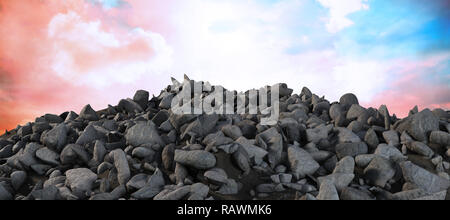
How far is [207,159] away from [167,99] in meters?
2.95

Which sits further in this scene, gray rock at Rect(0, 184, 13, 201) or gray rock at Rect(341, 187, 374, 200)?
gray rock at Rect(0, 184, 13, 201)

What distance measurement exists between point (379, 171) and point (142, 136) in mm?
3177

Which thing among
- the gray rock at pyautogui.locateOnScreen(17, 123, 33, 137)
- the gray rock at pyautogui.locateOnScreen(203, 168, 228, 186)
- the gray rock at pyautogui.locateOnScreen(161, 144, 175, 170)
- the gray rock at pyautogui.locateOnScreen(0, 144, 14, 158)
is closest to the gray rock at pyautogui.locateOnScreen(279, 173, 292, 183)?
the gray rock at pyautogui.locateOnScreen(203, 168, 228, 186)

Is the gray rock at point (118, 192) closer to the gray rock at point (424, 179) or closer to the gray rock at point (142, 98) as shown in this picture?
the gray rock at point (142, 98)

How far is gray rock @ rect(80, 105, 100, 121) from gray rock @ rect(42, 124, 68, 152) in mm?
1132

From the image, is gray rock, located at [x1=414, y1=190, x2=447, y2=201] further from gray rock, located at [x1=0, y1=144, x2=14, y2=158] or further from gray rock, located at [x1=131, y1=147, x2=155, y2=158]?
gray rock, located at [x1=0, y1=144, x2=14, y2=158]

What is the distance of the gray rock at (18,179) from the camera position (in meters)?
4.65

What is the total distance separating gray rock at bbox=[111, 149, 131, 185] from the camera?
4.11m

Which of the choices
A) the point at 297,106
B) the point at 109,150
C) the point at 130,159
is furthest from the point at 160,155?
the point at 297,106

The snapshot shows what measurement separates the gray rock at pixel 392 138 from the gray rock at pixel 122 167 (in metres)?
3.75

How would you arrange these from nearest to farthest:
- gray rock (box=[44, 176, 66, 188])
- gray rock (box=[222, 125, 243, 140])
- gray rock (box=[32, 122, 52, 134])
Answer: gray rock (box=[44, 176, 66, 188]), gray rock (box=[222, 125, 243, 140]), gray rock (box=[32, 122, 52, 134])

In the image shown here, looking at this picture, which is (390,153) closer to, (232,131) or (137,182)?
(232,131)

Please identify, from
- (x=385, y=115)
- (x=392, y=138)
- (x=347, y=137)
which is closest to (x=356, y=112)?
(x=385, y=115)
